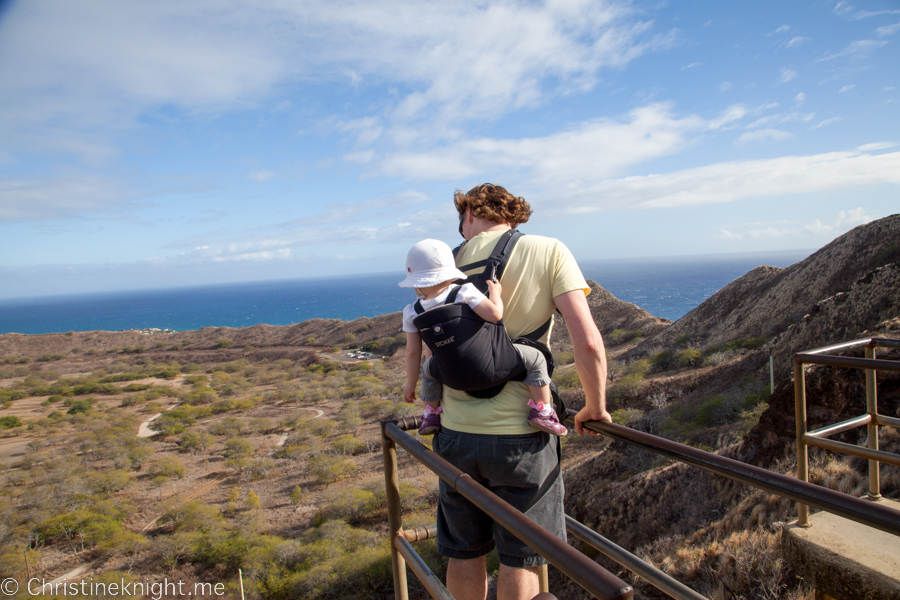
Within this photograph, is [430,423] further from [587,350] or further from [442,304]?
[587,350]

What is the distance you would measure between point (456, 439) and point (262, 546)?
11.1 metres

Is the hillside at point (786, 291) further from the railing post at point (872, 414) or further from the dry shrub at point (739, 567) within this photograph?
the railing post at point (872, 414)

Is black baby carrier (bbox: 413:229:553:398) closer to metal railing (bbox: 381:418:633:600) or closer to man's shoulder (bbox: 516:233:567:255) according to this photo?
man's shoulder (bbox: 516:233:567:255)

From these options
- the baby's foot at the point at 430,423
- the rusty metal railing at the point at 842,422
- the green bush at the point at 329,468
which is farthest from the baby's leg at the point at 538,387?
the green bush at the point at 329,468

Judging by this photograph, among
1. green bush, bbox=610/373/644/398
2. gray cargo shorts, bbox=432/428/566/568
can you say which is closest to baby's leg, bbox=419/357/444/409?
gray cargo shorts, bbox=432/428/566/568

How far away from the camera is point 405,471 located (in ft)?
48.1

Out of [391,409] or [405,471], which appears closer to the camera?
[405,471]

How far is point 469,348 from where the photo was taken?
1820 millimetres

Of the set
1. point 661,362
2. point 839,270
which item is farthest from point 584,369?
point 839,270

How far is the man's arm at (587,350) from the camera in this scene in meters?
1.83

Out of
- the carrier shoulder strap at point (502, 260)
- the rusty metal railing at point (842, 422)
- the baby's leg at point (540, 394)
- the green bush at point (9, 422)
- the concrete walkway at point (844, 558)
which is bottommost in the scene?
the green bush at point (9, 422)

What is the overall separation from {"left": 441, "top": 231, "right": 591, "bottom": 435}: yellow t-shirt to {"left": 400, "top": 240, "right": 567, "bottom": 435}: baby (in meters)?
0.07

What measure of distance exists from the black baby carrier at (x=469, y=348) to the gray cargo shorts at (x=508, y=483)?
0.22m

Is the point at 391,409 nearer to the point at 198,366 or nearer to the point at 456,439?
the point at 456,439
